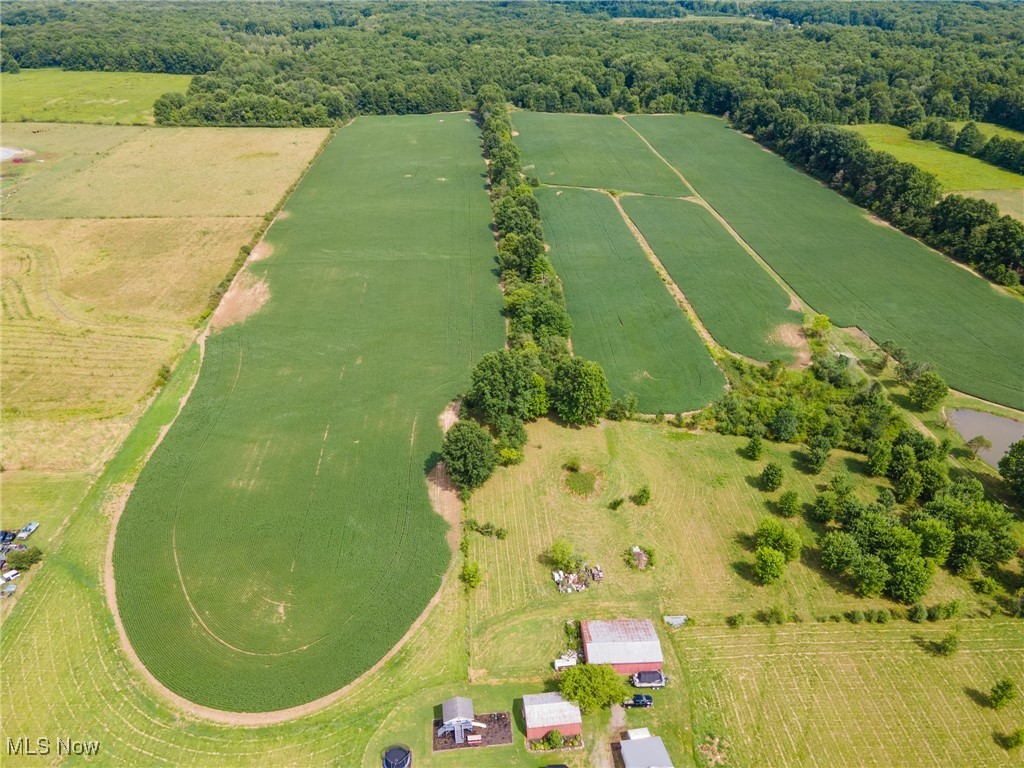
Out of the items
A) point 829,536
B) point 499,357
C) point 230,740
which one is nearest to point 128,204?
point 499,357

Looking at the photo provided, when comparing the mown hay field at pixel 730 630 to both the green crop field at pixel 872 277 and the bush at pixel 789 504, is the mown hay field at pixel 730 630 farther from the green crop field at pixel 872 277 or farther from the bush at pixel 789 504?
the green crop field at pixel 872 277

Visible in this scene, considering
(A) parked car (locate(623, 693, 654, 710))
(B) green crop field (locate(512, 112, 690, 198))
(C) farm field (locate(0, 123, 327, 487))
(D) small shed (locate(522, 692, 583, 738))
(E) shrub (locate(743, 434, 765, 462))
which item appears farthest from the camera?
(B) green crop field (locate(512, 112, 690, 198))

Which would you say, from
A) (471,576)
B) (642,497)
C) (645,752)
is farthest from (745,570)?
(471,576)

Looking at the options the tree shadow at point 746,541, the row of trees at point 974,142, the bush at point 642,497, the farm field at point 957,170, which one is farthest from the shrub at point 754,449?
the row of trees at point 974,142

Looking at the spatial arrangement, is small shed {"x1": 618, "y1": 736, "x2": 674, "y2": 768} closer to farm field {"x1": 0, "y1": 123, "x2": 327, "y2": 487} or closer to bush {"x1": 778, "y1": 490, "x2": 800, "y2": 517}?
bush {"x1": 778, "y1": 490, "x2": 800, "y2": 517}

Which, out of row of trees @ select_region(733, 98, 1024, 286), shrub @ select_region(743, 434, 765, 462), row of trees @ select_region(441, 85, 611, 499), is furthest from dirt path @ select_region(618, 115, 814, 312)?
row of trees @ select_region(441, 85, 611, 499)

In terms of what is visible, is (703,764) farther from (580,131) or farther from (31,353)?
(580,131)

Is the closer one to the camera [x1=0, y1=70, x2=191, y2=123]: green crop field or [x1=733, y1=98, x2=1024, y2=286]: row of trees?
[x1=733, y1=98, x2=1024, y2=286]: row of trees
